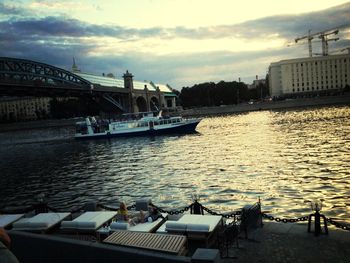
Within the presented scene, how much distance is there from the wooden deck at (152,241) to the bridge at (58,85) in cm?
5455

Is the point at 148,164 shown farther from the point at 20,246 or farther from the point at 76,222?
the point at 20,246

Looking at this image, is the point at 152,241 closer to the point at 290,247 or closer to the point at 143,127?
the point at 290,247

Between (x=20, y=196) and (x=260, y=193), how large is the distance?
16.0 meters

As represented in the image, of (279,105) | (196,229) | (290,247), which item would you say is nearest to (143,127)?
(196,229)

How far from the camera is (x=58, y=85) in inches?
2948

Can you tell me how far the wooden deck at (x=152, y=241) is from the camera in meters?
8.70

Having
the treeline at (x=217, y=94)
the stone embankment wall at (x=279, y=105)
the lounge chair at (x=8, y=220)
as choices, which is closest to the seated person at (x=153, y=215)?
the lounge chair at (x=8, y=220)

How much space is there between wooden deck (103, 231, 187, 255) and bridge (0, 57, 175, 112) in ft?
179

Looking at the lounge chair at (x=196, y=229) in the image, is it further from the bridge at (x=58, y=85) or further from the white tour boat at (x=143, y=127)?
the white tour boat at (x=143, y=127)

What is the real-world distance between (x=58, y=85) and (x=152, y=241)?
7030cm

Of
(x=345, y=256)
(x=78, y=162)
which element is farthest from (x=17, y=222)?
(x=78, y=162)

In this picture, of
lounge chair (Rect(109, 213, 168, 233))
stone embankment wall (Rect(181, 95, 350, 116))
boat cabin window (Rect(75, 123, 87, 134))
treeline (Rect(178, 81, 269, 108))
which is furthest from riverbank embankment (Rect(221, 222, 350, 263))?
treeline (Rect(178, 81, 269, 108))

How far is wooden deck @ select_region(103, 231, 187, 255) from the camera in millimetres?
8695

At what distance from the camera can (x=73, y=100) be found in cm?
16038
